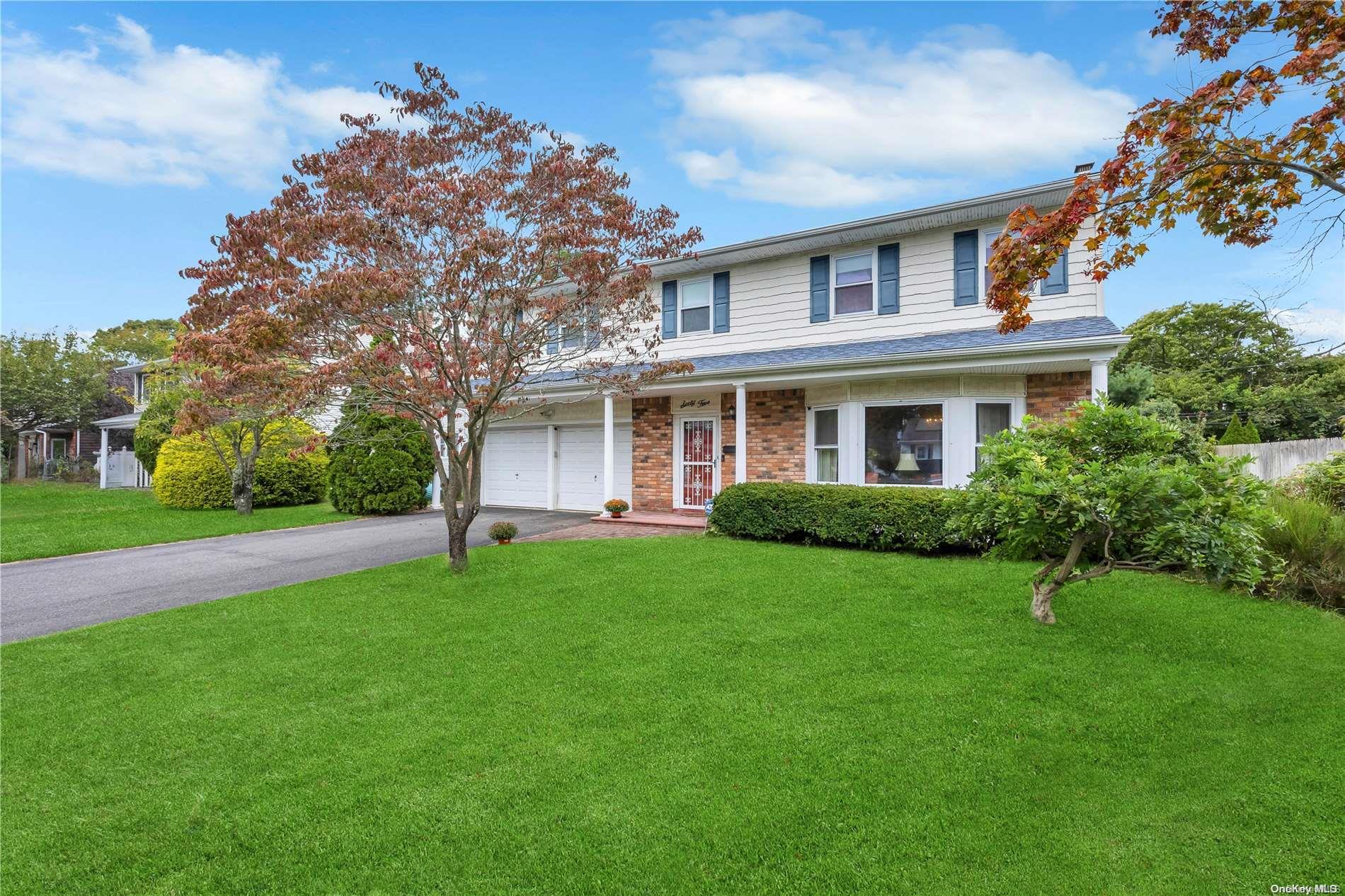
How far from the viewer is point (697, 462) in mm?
13836

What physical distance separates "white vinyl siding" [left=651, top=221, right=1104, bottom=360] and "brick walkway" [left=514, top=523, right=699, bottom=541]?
13.1 ft

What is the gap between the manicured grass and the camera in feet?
37.5

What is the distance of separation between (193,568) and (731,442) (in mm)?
9473

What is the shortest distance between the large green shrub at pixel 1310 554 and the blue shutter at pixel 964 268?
18.5ft

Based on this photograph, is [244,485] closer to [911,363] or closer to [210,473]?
[210,473]

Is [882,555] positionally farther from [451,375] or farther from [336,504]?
[336,504]

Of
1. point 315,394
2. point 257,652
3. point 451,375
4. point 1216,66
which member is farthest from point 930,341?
point 257,652

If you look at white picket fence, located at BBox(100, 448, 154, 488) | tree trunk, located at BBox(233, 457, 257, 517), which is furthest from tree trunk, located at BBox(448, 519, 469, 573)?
white picket fence, located at BBox(100, 448, 154, 488)

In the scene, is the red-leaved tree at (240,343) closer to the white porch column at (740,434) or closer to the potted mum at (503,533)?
the potted mum at (503,533)

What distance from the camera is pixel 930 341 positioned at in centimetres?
1073

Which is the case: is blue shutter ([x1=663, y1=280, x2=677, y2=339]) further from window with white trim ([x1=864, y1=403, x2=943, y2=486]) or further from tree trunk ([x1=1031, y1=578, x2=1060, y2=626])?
tree trunk ([x1=1031, y1=578, x2=1060, y2=626])

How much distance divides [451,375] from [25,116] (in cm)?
764

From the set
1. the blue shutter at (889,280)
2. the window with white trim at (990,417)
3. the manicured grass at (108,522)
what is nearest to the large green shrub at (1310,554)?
the window with white trim at (990,417)

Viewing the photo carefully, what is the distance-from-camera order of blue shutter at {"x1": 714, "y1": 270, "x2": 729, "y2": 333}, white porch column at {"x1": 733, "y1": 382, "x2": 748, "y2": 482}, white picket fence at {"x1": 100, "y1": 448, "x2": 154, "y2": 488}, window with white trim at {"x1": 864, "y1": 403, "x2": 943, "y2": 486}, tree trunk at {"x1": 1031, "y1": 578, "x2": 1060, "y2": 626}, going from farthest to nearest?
white picket fence at {"x1": 100, "y1": 448, "x2": 154, "y2": 488} → blue shutter at {"x1": 714, "y1": 270, "x2": 729, "y2": 333} → white porch column at {"x1": 733, "y1": 382, "x2": 748, "y2": 482} → window with white trim at {"x1": 864, "y1": 403, "x2": 943, "y2": 486} → tree trunk at {"x1": 1031, "y1": 578, "x2": 1060, "y2": 626}
